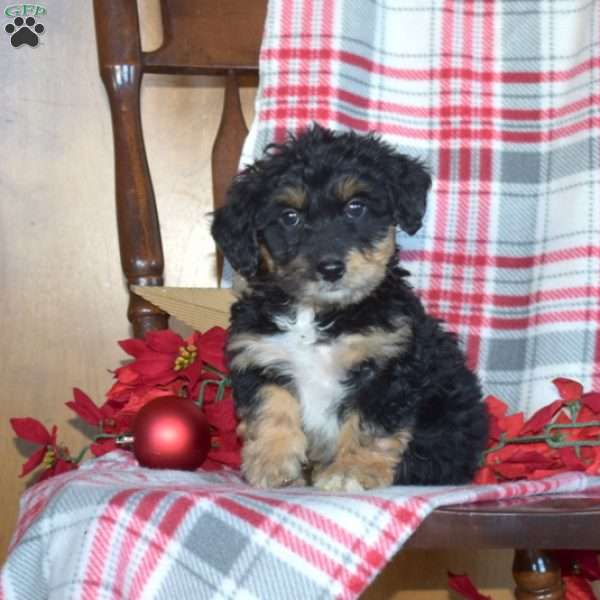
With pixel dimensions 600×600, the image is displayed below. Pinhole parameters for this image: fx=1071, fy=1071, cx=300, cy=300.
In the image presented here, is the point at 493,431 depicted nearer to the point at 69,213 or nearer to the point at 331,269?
the point at 331,269

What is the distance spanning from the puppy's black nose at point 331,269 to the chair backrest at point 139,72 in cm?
77

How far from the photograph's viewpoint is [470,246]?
8.96 ft

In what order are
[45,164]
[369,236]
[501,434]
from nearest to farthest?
[369,236] → [501,434] → [45,164]

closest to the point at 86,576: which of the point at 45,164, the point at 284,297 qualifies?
the point at 284,297

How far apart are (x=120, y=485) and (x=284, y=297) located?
0.61m

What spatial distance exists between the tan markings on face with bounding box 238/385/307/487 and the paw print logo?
1.62 meters

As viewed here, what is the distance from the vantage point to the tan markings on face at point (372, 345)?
2020 mm

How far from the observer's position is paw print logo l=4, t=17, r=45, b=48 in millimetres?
3170

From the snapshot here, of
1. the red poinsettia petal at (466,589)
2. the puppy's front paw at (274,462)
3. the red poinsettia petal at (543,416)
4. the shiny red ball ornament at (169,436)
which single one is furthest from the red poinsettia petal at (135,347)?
the red poinsettia petal at (466,589)

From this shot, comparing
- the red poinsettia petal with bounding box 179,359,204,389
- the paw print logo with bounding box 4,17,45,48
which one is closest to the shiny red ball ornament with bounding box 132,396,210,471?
the red poinsettia petal with bounding box 179,359,204,389

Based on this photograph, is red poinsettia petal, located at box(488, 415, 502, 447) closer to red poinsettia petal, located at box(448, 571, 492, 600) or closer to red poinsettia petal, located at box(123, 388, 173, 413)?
red poinsettia petal, located at box(448, 571, 492, 600)

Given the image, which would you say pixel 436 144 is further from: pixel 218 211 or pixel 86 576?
pixel 86 576

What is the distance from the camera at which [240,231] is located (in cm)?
213

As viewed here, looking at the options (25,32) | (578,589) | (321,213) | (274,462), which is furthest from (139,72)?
(578,589)
